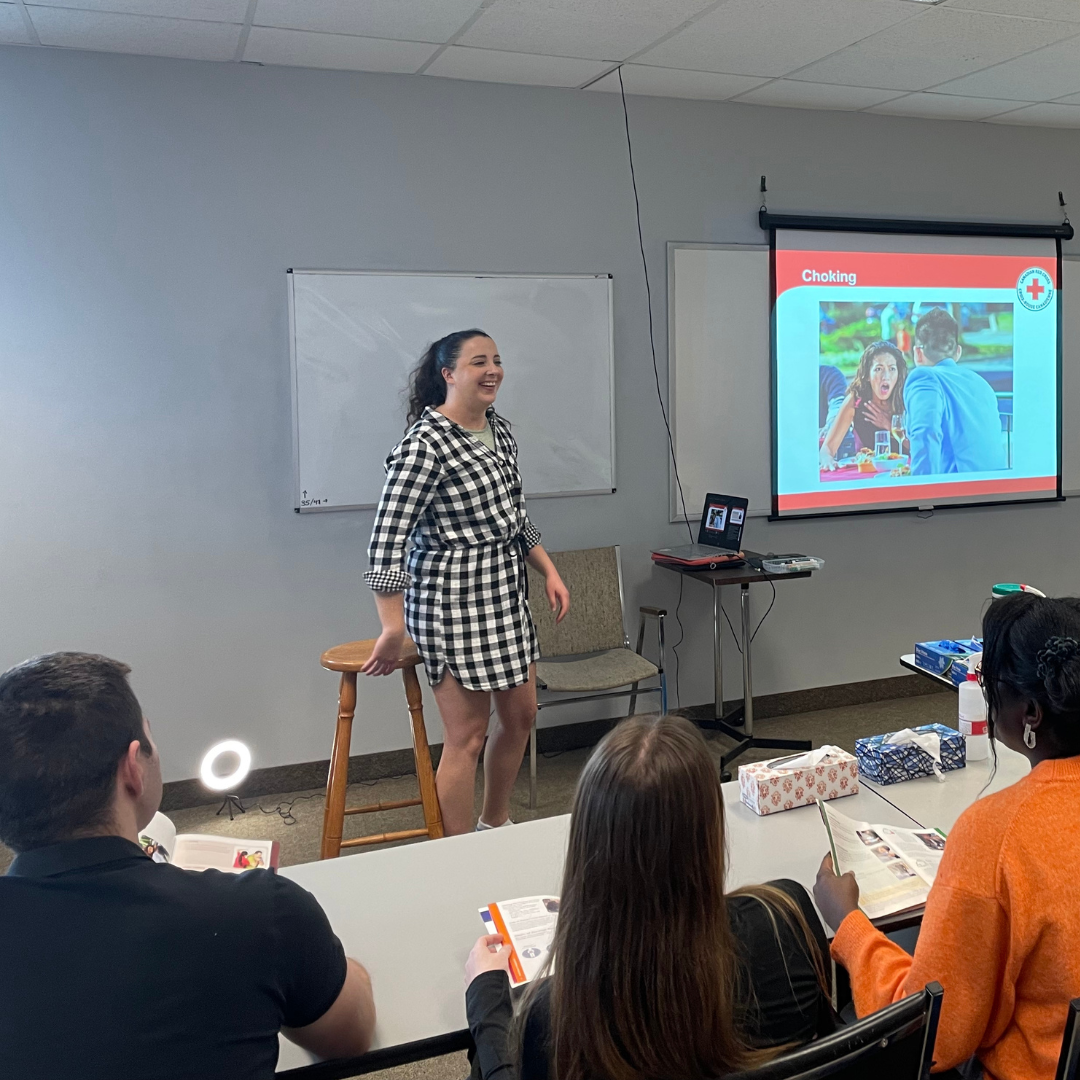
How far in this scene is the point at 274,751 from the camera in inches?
143

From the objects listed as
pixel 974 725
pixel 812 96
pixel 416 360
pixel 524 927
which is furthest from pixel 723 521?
pixel 524 927

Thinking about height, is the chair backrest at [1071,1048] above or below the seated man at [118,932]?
below

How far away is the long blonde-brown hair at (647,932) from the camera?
98cm

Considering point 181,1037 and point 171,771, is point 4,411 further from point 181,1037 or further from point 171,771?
point 181,1037

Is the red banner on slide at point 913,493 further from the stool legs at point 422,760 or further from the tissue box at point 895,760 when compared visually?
the tissue box at point 895,760

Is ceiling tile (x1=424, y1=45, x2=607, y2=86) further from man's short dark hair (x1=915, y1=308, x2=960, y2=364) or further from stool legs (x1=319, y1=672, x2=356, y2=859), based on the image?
stool legs (x1=319, y1=672, x2=356, y2=859)


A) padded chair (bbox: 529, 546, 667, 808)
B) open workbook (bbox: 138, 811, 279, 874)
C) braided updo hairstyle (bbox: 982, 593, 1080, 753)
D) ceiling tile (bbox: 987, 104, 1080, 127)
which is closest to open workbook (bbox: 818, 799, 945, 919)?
braided updo hairstyle (bbox: 982, 593, 1080, 753)

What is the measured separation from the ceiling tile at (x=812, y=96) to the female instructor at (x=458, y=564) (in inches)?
77.7

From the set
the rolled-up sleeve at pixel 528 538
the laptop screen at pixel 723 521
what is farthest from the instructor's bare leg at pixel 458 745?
the laptop screen at pixel 723 521

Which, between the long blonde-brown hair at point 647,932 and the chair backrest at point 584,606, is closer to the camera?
the long blonde-brown hair at point 647,932

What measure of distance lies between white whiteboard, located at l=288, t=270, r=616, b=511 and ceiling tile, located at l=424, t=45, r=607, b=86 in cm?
71

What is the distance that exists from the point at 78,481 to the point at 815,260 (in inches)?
121

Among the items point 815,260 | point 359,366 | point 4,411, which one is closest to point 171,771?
point 4,411

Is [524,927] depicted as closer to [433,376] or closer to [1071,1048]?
[1071,1048]
